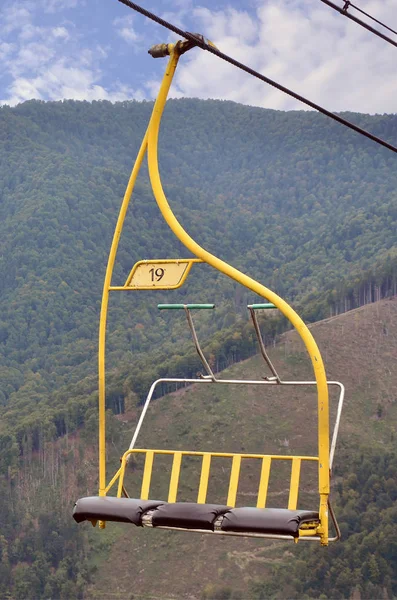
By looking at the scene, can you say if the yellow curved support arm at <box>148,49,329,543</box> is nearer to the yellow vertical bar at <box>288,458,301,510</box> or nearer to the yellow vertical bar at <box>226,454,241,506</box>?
the yellow vertical bar at <box>288,458,301,510</box>

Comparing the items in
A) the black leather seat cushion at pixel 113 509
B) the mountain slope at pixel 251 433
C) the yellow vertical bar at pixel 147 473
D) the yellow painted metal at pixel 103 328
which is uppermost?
the yellow painted metal at pixel 103 328

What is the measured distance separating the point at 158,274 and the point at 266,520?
2.32 meters

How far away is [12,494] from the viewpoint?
10419 centimetres

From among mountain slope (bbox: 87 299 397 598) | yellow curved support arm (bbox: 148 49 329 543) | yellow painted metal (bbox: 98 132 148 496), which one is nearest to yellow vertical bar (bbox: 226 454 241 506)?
yellow curved support arm (bbox: 148 49 329 543)

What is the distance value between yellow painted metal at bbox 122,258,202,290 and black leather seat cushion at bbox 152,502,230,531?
5.95 ft

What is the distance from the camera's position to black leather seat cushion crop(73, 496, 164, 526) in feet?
26.6

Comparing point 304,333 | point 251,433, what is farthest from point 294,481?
point 251,433

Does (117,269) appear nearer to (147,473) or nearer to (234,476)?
(147,473)

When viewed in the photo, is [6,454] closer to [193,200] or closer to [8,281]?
[8,281]

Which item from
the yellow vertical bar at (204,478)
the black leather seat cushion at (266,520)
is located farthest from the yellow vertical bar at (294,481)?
the yellow vertical bar at (204,478)

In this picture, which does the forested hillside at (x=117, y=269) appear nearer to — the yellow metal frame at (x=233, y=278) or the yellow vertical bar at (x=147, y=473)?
Result: the yellow vertical bar at (x=147, y=473)

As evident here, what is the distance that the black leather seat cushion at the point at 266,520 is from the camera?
7570 millimetres

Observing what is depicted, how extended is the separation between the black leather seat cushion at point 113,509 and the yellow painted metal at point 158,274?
5.62 ft

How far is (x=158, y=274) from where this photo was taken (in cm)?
894
